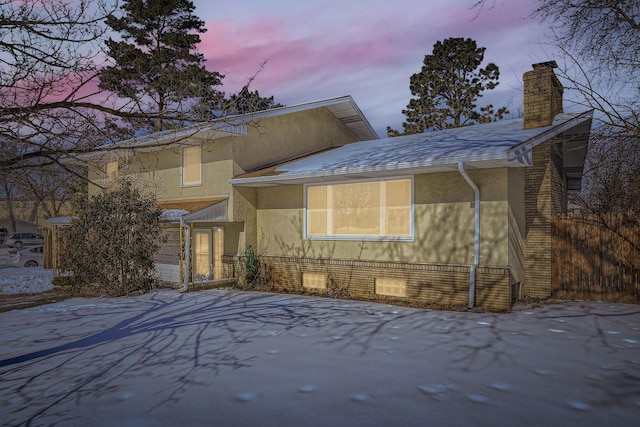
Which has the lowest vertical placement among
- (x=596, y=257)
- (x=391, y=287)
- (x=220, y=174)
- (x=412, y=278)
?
(x=391, y=287)

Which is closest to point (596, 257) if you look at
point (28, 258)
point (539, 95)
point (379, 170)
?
point (539, 95)

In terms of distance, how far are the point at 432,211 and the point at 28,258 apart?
22285 mm

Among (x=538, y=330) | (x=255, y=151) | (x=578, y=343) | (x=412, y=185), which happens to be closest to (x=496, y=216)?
(x=412, y=185)

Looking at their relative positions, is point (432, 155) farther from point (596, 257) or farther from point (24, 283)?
point (24, 283)

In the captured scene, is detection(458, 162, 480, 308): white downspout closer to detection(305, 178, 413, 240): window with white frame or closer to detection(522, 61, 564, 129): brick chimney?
detection(305, 178, 413, 240): window with white frame

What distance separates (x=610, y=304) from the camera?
34.3 feet

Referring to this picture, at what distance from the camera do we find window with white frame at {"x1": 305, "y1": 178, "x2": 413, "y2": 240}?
11.8m

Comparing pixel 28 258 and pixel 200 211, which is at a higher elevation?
pixel 200 211

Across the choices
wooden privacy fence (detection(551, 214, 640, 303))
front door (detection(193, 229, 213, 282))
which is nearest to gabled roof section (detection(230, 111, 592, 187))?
wooden privacy fence (detection(551, 214, 640, 303))

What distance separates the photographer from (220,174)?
14.3 m

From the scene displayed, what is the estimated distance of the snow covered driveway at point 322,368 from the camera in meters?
4.50

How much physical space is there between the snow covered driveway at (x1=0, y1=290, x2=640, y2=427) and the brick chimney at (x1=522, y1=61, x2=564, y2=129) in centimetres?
491

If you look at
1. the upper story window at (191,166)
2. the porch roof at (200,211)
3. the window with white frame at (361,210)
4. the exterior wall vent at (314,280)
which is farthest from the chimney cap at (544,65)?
the upper story window at (191,166)

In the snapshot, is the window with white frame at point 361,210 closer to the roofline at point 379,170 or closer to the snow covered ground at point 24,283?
the roofline at point 379,170
